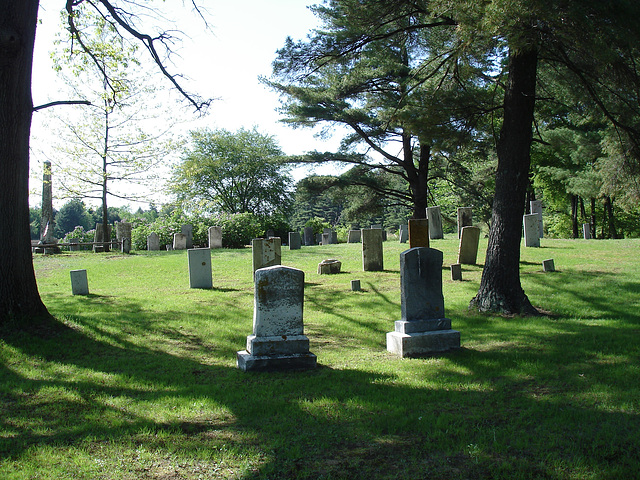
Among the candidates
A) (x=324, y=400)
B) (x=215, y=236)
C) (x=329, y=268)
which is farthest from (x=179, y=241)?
(x=324, y=400)

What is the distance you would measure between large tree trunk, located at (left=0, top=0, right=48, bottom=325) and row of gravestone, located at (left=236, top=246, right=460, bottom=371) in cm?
334

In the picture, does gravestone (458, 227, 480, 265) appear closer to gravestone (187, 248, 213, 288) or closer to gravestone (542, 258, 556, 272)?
gravestone (542, 258, 556, 272)

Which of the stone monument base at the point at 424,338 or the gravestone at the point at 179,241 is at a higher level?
the gravestone at the point at 179,241

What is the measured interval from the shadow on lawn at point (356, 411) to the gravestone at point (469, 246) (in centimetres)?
781

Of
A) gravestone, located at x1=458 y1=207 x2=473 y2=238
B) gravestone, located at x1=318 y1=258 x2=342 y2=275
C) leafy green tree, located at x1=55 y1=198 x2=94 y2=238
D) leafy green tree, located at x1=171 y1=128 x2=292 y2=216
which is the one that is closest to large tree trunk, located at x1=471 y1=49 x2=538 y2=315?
gravestone, located at x1=318 y1=258 x2=342 y2=275

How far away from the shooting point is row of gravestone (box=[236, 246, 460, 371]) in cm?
591

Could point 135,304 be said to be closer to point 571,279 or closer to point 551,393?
point 551,393

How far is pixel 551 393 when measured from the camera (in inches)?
184

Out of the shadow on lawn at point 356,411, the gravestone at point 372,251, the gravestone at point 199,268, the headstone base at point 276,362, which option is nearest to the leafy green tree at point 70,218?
the gravestone at point 199,268

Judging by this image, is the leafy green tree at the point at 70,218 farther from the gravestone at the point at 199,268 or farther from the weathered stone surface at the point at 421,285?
the weathered stone surface at the point at 421,285

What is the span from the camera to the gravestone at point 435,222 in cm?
2227

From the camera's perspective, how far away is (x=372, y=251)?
46.8 feet

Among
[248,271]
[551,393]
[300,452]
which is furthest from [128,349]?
[248,271]

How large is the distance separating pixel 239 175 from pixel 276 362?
3974 cm
